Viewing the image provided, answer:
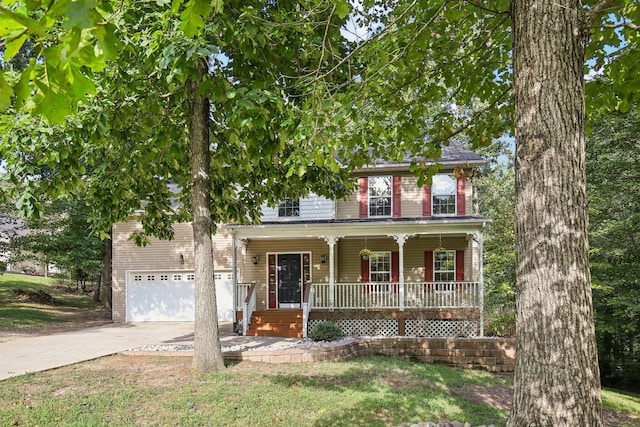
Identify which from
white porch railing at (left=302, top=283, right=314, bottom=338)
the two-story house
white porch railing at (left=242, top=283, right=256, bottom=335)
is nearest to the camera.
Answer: white porch railing at (left=302, top=283, right=314, bottom=338)

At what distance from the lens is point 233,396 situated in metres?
6.14

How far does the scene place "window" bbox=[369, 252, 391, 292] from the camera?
15141mm

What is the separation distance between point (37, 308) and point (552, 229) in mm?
21900

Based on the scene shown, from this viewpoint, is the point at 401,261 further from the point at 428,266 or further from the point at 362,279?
the point at 362,279

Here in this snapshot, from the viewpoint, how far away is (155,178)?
9844 millimetres

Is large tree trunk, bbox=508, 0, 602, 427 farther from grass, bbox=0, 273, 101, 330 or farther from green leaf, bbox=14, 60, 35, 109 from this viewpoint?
grass, bbox=0, 273, 101, 330

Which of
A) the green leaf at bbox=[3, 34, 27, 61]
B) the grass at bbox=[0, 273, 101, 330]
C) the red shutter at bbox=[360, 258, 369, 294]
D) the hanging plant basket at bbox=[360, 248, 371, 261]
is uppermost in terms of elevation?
the green leaf at bbox=[3, 34, 27, 61]

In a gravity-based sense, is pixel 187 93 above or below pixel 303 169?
above

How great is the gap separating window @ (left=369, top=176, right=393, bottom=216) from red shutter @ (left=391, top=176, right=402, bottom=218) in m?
0.16

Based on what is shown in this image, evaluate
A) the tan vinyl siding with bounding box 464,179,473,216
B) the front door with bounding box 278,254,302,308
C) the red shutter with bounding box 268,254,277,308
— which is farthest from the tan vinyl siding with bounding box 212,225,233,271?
the tan vinyl siding with bounding box 464,179,473,216

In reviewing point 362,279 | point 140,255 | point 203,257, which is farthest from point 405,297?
point 140,255

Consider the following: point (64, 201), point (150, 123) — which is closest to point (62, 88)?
point (150, 123)

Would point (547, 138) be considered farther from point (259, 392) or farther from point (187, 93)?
point (187, 93)

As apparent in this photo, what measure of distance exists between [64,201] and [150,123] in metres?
12.8
